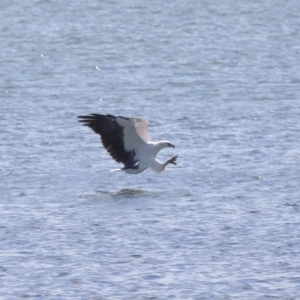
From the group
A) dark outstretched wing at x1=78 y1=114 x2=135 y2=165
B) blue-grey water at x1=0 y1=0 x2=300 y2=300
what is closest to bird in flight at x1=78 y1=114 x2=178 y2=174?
dark outstretched wing at x1=78 y1=114 x2=135 y2=165

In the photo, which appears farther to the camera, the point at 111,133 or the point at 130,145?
the point at 130,145

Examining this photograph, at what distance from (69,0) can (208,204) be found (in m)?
24.3

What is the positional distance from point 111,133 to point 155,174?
132cm

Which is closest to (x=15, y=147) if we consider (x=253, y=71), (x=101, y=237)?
(x=101, y=237)

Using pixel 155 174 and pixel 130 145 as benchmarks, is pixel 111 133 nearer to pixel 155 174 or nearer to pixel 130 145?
pixel 130 145

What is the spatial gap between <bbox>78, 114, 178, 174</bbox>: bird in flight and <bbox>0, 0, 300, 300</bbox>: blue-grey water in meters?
0.29

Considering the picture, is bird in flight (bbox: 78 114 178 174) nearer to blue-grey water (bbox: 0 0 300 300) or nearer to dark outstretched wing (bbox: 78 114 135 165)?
dark outstretched wing (bbox: 78 114 135 165)

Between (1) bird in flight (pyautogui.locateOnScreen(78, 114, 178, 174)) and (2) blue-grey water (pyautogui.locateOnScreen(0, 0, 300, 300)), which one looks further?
(1) bird in flight (pyautogui.locateOnScreen(78, 114, 178, 174))

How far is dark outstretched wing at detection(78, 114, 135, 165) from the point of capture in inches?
522

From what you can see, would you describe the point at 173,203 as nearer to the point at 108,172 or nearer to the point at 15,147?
the point at 108,172

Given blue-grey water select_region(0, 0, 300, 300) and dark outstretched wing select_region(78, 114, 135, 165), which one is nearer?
blue-grey water select_region(0, 0, 300, 300)

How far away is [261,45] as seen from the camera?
2717 cm

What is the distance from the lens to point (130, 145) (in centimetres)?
1369

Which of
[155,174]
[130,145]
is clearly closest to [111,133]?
[130,145]
